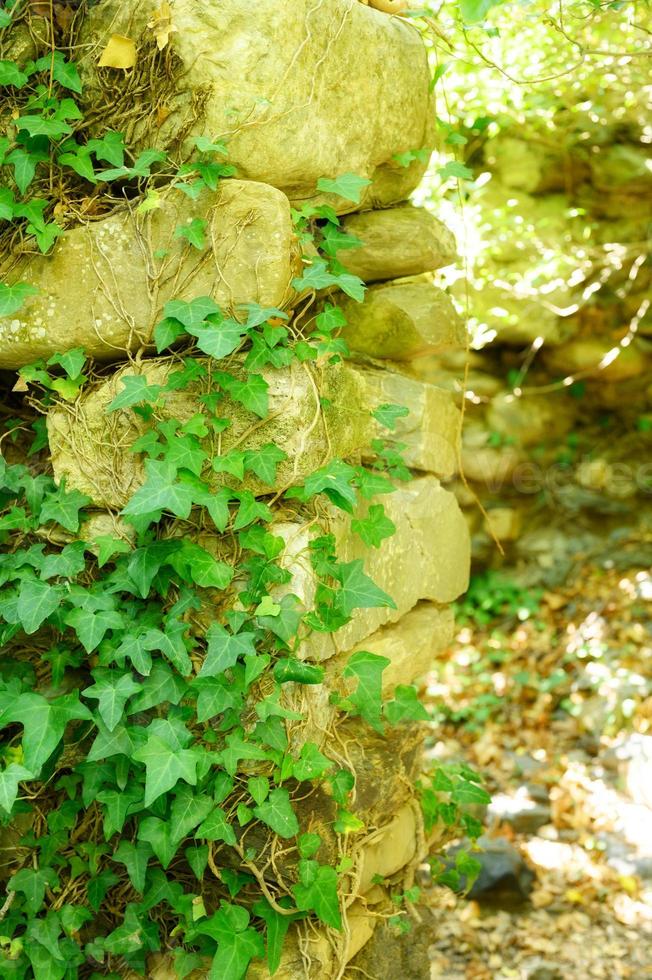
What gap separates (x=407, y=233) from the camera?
283 centimetres

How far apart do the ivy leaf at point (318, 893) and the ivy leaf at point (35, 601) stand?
95 cm

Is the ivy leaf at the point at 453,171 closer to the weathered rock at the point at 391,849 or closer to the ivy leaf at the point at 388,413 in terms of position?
the ivy leaf at the point at 388,413

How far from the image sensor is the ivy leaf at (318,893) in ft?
7.09

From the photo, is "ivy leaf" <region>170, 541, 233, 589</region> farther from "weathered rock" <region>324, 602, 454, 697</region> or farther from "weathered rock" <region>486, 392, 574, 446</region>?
"weathered rock" <region>486, 392, 574, 446</region>

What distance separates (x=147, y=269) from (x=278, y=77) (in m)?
0.65

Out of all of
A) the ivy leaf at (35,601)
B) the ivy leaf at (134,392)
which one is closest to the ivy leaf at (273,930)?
the ivy leaf at (35,601)

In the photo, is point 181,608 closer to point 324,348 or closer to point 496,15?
point 324,348

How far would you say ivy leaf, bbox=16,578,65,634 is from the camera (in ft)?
7.13

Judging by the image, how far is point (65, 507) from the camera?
234cm

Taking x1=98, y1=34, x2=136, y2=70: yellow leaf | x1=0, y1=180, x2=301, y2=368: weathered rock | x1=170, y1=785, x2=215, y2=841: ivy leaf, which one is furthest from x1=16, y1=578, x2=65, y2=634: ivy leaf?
x1=98, y1=34, x2=136, y2=70: yellow leaf

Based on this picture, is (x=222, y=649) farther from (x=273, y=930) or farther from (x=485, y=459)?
(x=485, y=459)

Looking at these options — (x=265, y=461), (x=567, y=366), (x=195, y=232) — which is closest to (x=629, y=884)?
(x=265, y=461)

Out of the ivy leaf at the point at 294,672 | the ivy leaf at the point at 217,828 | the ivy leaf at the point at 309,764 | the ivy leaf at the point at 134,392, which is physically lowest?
the ivy leaf at the point at 217,828

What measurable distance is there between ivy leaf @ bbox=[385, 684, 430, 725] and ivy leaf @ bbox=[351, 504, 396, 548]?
48 cm
